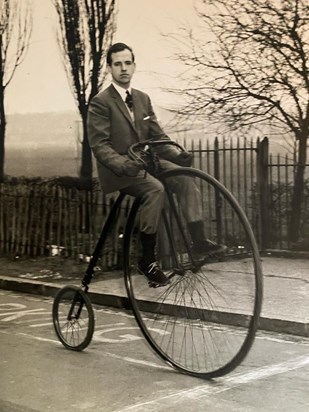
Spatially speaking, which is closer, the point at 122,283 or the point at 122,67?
the point at 122,67

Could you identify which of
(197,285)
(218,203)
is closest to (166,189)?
(218,203)

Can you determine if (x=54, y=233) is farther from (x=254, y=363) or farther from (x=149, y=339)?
(x=254, y=363)

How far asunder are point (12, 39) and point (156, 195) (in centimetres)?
101

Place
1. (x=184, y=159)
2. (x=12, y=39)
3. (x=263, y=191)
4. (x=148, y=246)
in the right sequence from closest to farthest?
1. (x=263, y=191)
2. (x=184, y=159)
3. (x=148, y=246)
4. (x=12, y=39)

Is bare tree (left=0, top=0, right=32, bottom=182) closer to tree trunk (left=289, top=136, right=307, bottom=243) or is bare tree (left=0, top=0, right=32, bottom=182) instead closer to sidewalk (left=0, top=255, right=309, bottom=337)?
sidewalk (left=0, top=255, right=309, bottom=337)

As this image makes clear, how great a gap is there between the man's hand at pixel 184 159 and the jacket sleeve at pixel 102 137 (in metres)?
0.21

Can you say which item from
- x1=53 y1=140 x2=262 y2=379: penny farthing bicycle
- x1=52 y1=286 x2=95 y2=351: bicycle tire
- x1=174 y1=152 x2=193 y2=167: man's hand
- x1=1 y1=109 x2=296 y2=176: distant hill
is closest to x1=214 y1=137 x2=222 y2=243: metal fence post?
x1=53 y1=140 x2=262 y2=379: penny farthing bicycle

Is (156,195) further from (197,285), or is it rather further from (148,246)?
(197,285)

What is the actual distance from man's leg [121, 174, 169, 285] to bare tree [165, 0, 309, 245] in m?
0.39

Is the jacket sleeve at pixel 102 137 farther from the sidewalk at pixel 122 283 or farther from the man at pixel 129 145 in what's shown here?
the sidewalk at pixel 122 283

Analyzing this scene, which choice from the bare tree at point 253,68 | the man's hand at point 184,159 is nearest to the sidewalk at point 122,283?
the bare tree at point 253,68

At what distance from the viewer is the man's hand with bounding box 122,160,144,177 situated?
3.22m

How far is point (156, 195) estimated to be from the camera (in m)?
3.22

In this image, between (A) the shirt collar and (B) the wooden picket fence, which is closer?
(B) the wooden picket fence
